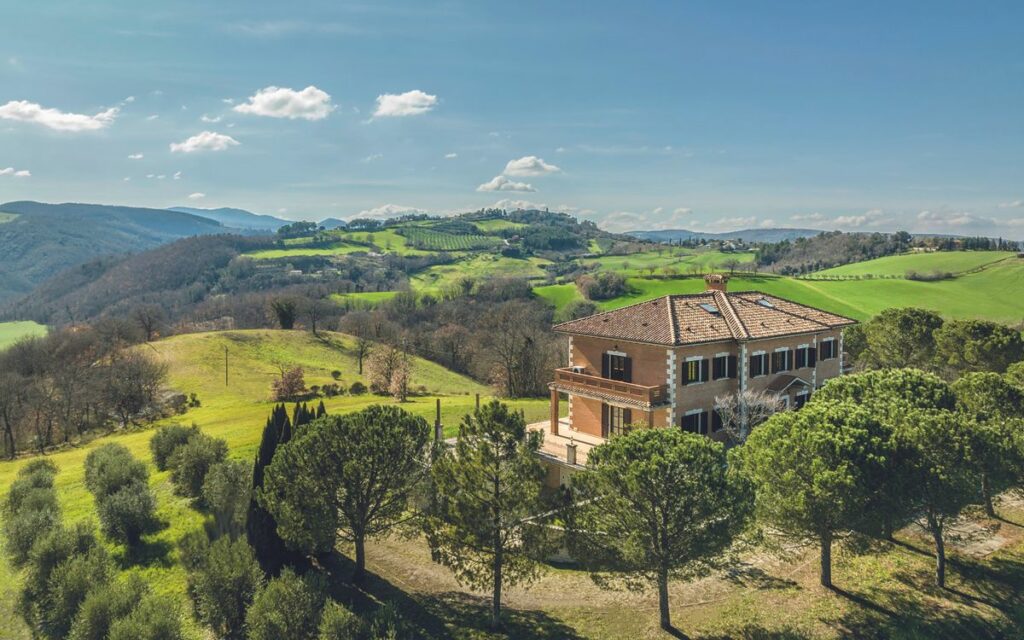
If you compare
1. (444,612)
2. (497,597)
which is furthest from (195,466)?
(497,597)

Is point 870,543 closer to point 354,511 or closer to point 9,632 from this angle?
point 354,511

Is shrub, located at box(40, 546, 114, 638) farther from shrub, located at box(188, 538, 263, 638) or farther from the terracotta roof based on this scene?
the terracotta roof

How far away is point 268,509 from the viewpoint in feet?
86.9

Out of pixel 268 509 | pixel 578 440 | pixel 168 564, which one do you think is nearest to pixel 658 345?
pixel 578 440

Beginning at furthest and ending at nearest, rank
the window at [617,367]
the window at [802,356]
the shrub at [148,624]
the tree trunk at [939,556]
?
the window at [802,356] < the window at [617,367] < the tree trunk at [939,556] < the shrub at [148,624]

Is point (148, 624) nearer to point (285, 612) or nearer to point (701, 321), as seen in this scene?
point (285, 612)

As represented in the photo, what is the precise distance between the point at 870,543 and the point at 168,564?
34.3 m

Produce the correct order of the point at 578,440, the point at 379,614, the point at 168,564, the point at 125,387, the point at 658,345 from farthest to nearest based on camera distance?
1. the point at 125,387
2. the point at 578,440
3. the point at 658,345
4. the point at 168,564
5. the point at 379,614

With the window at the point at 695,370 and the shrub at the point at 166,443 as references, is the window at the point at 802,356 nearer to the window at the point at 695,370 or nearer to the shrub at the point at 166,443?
the window at the point at 695,370

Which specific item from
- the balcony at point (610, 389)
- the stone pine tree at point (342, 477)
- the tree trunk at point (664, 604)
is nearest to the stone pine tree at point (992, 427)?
the tree trunk at point (664, 604)

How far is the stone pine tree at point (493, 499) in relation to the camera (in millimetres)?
23781

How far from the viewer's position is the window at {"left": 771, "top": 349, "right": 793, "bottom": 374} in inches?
1636

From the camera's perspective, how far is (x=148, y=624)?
2072 cm

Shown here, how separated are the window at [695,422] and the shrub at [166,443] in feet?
117
